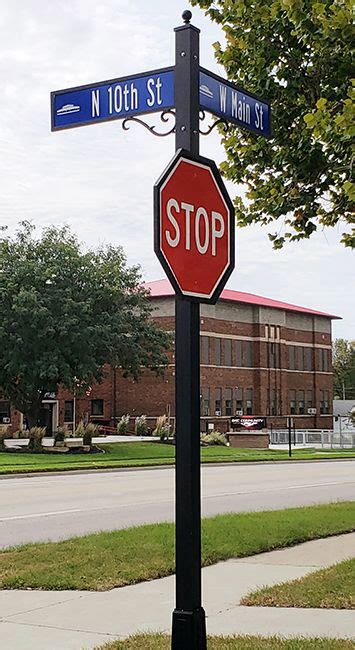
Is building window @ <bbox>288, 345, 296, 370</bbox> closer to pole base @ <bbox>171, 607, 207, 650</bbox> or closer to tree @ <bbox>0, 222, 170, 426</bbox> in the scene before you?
tree @ <bbox>0, 222, 170, 426</bbox>

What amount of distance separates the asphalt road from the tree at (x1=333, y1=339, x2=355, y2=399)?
94.7 metres

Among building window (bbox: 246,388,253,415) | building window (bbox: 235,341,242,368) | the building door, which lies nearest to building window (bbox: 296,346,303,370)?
building window (bbox: 246,388,253,415)

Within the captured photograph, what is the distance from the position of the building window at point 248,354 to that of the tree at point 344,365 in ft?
157

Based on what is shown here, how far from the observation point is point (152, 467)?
33.4 m

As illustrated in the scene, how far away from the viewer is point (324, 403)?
85.8 meters

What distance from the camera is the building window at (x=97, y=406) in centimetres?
7331

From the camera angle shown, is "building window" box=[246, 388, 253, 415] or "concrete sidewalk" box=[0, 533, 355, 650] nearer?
"concrete sidewalk" box=[0, 533, 355, 650]

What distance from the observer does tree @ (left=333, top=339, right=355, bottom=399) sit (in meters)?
123

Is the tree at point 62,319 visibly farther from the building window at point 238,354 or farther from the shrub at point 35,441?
the building window at point 238,354

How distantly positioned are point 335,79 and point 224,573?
18.0ft

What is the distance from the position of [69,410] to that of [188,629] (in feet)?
221

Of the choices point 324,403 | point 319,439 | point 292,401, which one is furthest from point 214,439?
point 324,403

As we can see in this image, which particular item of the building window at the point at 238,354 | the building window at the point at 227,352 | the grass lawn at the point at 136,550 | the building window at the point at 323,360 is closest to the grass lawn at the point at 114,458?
the grass lawn at the point at 136,550

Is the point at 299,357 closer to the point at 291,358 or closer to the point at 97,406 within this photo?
the point at 291,358
